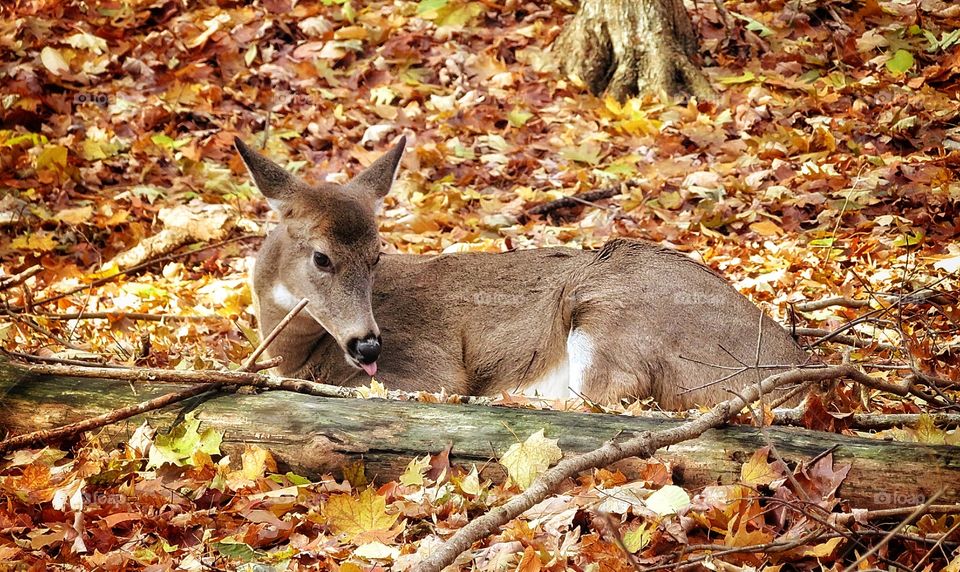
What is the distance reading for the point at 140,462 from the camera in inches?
159

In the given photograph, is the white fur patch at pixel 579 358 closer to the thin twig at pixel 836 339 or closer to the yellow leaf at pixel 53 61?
the thin twig at pixel 836 339

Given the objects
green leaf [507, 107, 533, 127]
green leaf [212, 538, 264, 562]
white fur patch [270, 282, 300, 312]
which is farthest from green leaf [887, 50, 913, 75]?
green leaf [212, 538, 264, 562]

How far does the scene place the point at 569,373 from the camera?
527 cm

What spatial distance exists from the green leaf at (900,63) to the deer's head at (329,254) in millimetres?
5921

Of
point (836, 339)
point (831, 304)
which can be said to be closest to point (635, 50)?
point (831, 304)

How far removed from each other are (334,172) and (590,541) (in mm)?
6559

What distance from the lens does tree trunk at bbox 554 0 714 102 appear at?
9.89 m

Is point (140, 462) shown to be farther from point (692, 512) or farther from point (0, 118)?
point (0, 118)

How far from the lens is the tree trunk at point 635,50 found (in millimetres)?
9891

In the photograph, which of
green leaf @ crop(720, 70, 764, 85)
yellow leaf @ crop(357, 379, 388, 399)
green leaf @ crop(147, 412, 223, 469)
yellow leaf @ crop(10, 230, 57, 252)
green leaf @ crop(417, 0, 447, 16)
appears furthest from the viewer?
green leaf @ crop(417, 0, 447, 16)

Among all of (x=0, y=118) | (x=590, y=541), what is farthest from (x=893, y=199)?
(x=0, y=118)

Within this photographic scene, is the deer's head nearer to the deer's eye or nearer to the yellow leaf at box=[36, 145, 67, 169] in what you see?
the deer's eye

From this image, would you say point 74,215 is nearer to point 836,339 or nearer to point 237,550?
point 237,550

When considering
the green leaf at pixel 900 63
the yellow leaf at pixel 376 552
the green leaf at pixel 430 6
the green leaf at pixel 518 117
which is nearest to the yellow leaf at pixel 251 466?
the yellow leaf at pixel 376 552
